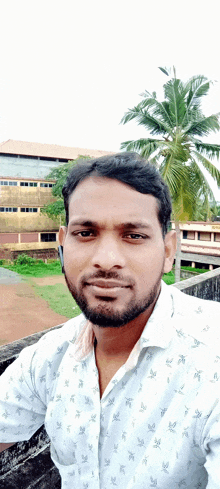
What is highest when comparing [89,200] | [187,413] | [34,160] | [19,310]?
[34,160]

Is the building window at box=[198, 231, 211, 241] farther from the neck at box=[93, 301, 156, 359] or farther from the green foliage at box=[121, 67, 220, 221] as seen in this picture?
the neck at box=[93, 301, 156, 359]

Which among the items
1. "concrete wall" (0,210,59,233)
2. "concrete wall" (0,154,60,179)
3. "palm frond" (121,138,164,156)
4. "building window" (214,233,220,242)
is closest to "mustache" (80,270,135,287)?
"palm frond" (121,138,164,156)

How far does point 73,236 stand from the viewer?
875 mm

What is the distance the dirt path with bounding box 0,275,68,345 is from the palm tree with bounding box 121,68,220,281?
18.3 ft

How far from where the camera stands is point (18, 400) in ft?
3.48

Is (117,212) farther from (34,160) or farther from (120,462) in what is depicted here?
(34,160)

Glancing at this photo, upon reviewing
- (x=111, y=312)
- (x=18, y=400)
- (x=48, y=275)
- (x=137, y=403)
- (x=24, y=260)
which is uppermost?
(x=111, y=312)

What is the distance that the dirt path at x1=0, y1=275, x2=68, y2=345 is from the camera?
32.3 ft

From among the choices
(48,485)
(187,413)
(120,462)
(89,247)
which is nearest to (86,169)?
(89,247)

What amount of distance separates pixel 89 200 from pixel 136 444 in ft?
2.08

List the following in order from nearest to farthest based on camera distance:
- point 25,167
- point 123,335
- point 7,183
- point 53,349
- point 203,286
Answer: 1. point 123,335
2. point 53,349
3. point 203,286
4. point 7,183
5. point 25,167

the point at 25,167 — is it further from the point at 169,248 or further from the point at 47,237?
the point at 169,248

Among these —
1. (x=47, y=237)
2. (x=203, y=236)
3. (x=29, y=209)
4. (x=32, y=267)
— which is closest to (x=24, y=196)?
(x=29, y=209)

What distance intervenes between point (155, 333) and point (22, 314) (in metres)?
11.5
